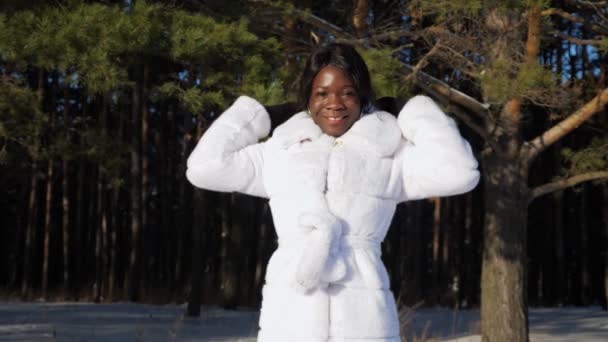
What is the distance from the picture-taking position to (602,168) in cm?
692

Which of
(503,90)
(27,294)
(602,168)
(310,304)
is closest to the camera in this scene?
(310,304)

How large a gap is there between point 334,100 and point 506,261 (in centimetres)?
495

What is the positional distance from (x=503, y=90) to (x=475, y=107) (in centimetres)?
168

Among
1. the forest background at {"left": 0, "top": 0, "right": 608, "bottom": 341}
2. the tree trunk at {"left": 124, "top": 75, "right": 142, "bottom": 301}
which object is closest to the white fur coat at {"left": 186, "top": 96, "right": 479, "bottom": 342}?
the forest background at {"left": 0, "top": 0, "right": 608, "bottom": 341}

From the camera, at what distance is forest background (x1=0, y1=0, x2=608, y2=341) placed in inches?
187

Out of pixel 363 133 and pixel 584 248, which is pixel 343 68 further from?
pixel 584 248

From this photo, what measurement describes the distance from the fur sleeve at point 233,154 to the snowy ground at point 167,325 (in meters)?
4.24

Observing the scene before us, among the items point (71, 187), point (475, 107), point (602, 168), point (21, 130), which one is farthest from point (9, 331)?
point (71, 187)

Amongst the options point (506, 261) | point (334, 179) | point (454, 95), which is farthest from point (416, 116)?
point (506, 261)

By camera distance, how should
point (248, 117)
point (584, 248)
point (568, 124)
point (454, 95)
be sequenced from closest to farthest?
point (248, 117) < point (568, 124) < point (454, 95) < point (584, 248)

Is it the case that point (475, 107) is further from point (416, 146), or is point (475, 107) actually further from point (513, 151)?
point (416, 146)

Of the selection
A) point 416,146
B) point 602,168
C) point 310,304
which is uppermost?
point 602,168

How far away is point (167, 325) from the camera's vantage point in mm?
8141

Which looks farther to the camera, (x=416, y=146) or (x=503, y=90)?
(x=503, y=90)
